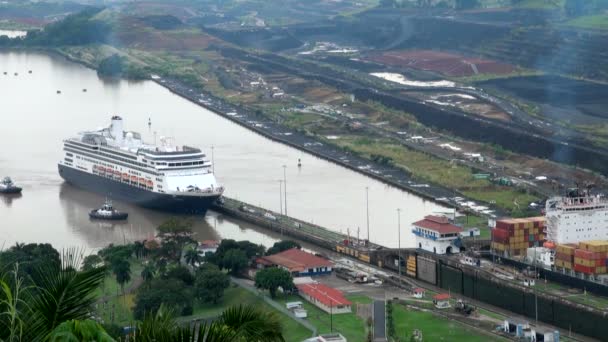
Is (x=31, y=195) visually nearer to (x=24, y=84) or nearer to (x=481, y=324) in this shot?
(x=481, y=324)

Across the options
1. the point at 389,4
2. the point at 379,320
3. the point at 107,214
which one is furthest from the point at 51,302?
the point at 389,4

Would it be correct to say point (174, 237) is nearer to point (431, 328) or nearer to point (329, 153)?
point (431, 328)

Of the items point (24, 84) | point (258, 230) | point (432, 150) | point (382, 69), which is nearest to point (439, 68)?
point (382, 69)

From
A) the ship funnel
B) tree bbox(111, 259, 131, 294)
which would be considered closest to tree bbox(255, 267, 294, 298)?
tree bbox(111, 259, 131, 294)

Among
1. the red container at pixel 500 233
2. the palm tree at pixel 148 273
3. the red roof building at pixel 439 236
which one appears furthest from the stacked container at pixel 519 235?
the palm tree at pixel 148 273

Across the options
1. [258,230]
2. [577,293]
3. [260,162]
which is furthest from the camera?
[260,162]
